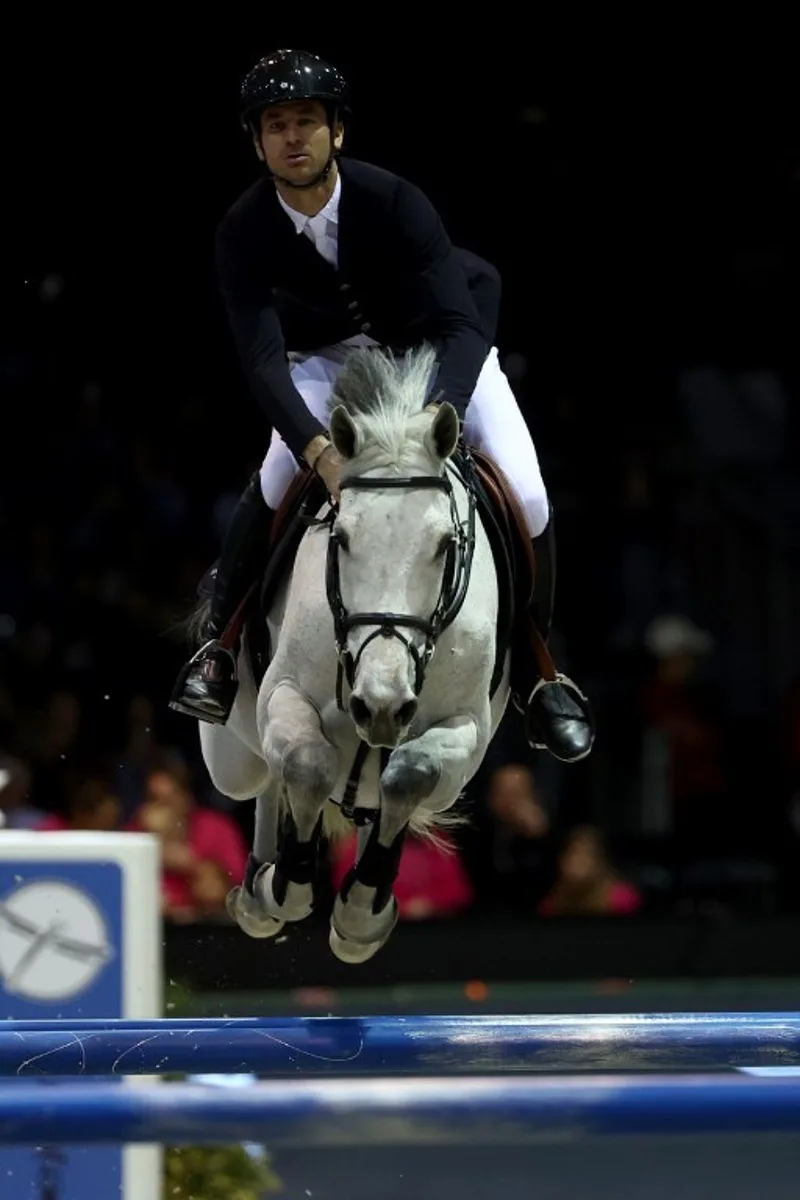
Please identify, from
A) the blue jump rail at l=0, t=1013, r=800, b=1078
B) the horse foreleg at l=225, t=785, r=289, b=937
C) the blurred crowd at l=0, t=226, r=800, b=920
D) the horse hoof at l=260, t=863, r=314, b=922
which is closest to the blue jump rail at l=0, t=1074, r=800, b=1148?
the blue jump rail at l=0, t=1013, r=800, b=1078

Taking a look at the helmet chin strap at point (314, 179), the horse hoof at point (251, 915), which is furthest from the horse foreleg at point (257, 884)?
the helmet chin strap at point (314, 179)

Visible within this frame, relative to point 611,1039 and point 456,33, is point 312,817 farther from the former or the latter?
point 456,33

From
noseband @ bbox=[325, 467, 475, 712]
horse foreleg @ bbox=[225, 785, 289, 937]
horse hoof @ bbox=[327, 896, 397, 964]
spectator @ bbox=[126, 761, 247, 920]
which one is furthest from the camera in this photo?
spectator @ bbox=[126, 761, 247, 920]

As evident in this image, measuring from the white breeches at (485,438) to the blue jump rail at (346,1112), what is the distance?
213 cm

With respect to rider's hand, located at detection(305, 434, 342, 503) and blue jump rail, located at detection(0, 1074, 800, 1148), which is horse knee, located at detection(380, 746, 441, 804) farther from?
blue jump rail, located at detection(0, 1074, 800, 1148)

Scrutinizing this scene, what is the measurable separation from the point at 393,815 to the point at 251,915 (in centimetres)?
84

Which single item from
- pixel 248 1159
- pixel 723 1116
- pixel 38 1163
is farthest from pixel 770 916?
pixel 723 1116

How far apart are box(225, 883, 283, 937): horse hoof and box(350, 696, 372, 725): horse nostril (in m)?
1.03

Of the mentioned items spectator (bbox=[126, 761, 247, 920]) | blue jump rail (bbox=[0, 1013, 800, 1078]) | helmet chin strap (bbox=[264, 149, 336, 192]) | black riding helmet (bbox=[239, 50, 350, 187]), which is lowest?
spectator (bbox=[126, 761, 247, 920])

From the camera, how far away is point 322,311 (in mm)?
4570

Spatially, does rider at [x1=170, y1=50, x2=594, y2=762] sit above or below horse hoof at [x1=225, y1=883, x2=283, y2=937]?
above

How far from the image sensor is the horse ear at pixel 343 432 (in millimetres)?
4070

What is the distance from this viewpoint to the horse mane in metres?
4.09

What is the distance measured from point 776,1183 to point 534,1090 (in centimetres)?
351
